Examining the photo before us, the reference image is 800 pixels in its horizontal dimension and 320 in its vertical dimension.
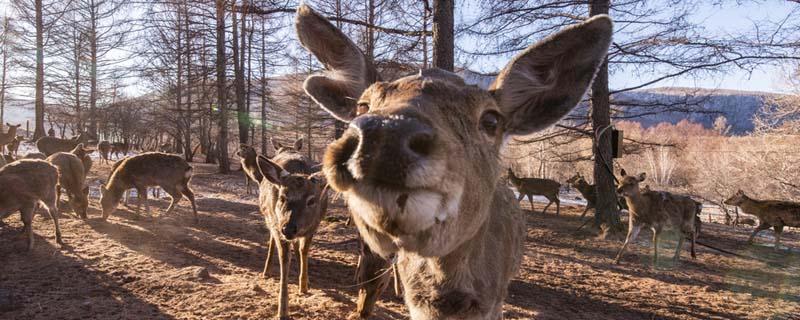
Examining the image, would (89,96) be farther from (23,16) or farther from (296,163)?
(296,163)

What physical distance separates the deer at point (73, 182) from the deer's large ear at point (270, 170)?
6.95m

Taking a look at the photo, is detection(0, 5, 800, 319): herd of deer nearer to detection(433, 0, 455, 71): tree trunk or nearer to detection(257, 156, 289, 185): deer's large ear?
detection(257, 156, 289, 185): deer's large ear

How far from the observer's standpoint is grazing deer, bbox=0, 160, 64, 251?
682cm

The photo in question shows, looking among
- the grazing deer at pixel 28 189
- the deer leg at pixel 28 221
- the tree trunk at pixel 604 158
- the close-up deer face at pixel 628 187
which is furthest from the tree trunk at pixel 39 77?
the close-up deer face at pixel 628 187

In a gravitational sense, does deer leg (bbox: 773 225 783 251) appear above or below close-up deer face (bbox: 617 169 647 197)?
below

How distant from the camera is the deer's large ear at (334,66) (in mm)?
2604

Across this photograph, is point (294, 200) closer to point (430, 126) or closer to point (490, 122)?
point (490, 122)

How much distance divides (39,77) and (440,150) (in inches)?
1296

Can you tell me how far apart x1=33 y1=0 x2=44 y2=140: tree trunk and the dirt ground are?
2011 cm

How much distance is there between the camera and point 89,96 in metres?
31.7

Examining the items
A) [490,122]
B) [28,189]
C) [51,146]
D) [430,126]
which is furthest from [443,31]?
[51,146]

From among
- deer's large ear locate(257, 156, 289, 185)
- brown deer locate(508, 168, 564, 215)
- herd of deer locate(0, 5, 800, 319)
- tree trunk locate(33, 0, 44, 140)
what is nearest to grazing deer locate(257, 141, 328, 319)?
deer's large ear locate(257, 156, 289, 185)

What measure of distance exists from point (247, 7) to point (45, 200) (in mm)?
4952

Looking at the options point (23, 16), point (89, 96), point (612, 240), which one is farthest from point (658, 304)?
point (89, 96)
